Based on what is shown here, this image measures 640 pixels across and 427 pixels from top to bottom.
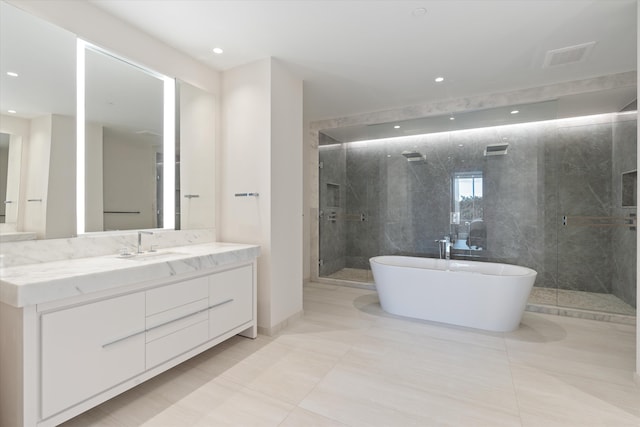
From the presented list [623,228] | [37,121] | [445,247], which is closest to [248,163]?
[37,121]

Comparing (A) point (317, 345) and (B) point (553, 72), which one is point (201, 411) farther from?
A: (B) point (553, 72)

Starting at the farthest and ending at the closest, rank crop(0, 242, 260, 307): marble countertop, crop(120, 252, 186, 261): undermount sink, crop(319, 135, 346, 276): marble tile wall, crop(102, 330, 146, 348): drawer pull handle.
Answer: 1. crop(319, 135, 346, 276): marble tile wall
2. crop(120, 252, 186, 261): undermount sink
3. crop(102, 330, 146, 348): drawer pull handle
4. crop(0, 242, 260, 307): marble countertop

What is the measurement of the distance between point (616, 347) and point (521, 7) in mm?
3002

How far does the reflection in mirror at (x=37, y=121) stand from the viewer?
184cm

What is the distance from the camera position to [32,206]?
1940 millimetres

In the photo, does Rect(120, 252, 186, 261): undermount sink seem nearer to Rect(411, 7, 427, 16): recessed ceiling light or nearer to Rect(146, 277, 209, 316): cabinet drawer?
Rect(146, 277, 209, 316): cabinet drawer

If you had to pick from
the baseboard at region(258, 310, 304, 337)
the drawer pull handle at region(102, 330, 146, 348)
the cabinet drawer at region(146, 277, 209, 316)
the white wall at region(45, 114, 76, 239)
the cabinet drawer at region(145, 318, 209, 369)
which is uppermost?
the white wall at region(45, 114, 76, 239)

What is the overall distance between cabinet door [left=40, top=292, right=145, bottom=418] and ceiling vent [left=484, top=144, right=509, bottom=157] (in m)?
4.44

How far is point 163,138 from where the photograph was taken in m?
2.85

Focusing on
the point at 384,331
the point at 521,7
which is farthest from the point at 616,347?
the point at 521,7

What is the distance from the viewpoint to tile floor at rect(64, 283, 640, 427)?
176cm

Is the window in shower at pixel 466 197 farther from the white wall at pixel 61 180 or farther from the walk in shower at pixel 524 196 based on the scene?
the white wall at pixel 61 180

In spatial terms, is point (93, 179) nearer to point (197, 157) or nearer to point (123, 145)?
point (123, 145)

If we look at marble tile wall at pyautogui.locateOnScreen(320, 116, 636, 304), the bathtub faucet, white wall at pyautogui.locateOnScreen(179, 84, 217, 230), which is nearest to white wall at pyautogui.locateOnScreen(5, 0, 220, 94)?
white wall at pyautogui.locateOnScreen(179, 84, 217, 230)
